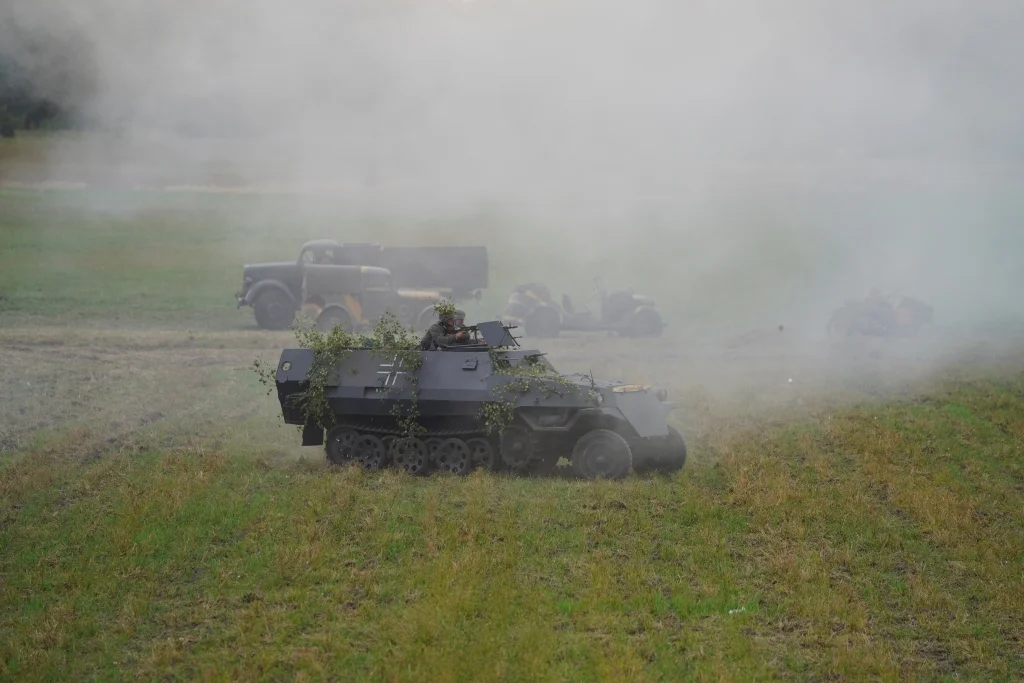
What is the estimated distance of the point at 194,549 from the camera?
11.4 m

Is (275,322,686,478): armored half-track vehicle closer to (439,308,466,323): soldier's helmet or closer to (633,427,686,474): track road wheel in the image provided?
(633,427,686,474): track road wheel

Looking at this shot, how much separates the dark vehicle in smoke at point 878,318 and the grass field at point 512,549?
12.0 meters

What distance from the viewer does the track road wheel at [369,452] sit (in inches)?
597

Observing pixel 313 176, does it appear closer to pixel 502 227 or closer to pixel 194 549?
pixel 502 227

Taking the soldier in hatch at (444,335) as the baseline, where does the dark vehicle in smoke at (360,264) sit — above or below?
above

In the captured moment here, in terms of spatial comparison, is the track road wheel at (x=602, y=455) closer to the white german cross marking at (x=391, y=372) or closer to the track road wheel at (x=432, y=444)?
the track road wheel at (x=432, y=444)

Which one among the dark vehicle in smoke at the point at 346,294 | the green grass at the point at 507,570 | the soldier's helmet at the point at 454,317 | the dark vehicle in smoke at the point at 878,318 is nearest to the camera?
the green grass at the point at 507,570

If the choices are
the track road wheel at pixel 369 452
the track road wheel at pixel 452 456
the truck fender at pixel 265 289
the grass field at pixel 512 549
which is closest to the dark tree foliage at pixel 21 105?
the grass field at pixel 512 549

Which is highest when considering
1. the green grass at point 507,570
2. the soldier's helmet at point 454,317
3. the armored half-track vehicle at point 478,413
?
the soldier's helmet at point 454,317

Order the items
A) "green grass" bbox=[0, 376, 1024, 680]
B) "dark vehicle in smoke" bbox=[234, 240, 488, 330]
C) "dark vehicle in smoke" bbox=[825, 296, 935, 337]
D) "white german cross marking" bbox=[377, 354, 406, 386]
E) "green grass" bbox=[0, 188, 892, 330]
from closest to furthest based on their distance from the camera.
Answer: "green grass" bbox=[0, 376, 1024, 680] < "white german cross marking" bbox=[377, 354, 406, 386] < "green grass" bbox=[0, 188, 892, 330] < "dark vehicle in smoke" bbox=[234, 240, 488, 330] < "dark vehicle in smoke" bbox=[825, 296, 935, 337]

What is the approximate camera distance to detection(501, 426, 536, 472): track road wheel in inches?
580

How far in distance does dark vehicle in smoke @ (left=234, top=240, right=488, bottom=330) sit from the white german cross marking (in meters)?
16.5

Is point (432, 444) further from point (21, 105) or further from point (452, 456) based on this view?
point (21, 105)

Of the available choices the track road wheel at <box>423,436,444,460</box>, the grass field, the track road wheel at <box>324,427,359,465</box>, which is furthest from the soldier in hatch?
the grass field
